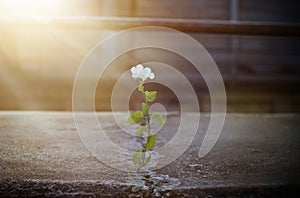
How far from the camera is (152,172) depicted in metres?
1.03

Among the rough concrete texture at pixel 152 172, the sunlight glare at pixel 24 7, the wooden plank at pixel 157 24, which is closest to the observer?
the rough concrete texture at pixel 152 172

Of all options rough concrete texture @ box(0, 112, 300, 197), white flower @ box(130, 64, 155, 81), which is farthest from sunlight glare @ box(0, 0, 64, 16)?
white flower @ box(130, 64, 155, 81)

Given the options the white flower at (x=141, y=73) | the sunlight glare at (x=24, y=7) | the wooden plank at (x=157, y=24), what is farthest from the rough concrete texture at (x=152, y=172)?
the sunlight glare at (x=24, y=7)

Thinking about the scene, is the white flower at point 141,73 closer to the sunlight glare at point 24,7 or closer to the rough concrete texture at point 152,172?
the rough concrete texture at point 152,172

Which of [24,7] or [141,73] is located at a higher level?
[24,7]

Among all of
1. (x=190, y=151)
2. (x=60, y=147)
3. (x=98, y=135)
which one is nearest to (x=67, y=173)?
(x=60, y=147)

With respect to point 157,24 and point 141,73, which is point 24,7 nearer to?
point 157,24

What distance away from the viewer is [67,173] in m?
0.99

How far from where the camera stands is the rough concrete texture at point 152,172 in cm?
87

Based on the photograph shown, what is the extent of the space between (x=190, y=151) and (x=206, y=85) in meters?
4.65

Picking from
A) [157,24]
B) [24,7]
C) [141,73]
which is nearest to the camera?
[141,73]

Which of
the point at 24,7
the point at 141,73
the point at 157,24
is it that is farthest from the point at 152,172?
the point at 24,7

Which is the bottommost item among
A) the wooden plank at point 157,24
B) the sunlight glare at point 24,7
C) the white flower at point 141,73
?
the white flower at point 141,73

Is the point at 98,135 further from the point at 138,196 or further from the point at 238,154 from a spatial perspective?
the point at 138,196
